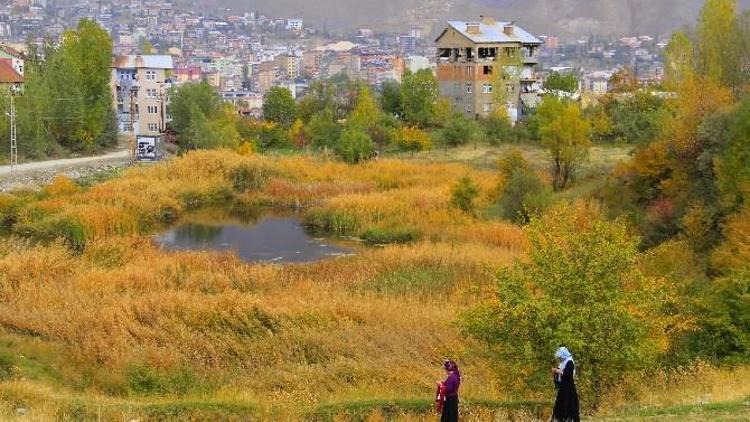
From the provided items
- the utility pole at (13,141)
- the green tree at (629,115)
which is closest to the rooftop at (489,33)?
the green tree at (629,115)

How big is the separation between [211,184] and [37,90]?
46.4ft

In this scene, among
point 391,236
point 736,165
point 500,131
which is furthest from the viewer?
point 500,131

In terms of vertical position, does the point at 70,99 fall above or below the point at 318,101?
above

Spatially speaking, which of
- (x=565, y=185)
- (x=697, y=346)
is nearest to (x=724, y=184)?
(x=697, y=346)

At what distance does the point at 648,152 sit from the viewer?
2908 centimetres

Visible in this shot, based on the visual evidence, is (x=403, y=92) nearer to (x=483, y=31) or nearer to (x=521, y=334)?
(x=483, y=31)

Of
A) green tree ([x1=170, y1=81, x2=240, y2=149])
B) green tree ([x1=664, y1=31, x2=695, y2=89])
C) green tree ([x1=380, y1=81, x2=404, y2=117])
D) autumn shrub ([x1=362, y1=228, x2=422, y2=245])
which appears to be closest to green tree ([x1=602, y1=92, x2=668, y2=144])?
green tree ([x1=664, y1=31, x2=695, y2=89])

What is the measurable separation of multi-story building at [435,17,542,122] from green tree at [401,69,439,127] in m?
4.81

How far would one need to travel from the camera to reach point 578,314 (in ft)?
38.9

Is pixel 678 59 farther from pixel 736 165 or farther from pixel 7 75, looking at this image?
pixel 7 75

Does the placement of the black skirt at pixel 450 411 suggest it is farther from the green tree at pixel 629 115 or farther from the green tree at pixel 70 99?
the green tree at pixel 70 99

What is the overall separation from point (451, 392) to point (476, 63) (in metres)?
54.4

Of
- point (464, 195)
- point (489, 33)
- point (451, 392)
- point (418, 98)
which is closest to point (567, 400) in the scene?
point (451, 392)

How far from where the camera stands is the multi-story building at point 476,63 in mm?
62656
